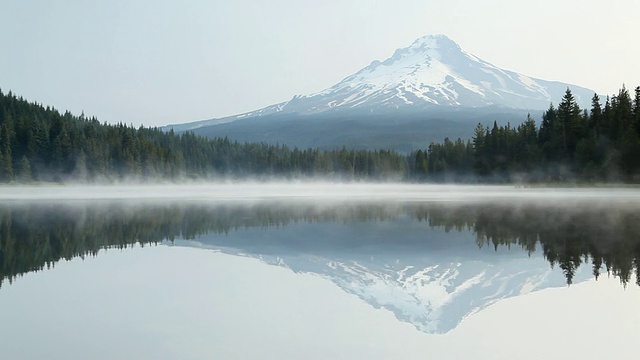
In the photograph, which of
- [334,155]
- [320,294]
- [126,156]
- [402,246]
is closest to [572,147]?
[402,246]

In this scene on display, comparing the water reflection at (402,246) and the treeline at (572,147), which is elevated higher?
the treeline at (572,147)

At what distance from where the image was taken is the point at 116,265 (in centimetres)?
1548

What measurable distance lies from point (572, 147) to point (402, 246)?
65.4 m

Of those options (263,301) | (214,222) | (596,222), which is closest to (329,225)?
(214,222)

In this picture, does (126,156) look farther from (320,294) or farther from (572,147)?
(320,294)

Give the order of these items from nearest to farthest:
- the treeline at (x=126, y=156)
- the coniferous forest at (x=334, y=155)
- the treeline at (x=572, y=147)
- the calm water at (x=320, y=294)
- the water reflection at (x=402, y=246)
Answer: the calm water at (x=320, y=294)
the water reflection at (x=402, y=246)
the treeline at (x=572, y=147)
the coniferous forest at (x=334, y=155)
the treeline at (x=126, y=156)

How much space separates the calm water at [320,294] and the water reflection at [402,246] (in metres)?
0.07

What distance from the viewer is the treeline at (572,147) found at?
67688 millimetres

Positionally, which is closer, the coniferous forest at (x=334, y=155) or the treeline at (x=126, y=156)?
the coniferous forest at (x=334, y=155)

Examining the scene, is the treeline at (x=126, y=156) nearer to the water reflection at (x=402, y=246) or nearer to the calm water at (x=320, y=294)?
the water reflection at (x=402, y=246)

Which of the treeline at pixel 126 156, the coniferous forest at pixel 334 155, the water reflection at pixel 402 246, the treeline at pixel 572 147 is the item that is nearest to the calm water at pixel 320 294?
the water reflection at pixel 402 246

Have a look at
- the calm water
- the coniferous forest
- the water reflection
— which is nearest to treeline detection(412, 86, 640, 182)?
the coniferous forest

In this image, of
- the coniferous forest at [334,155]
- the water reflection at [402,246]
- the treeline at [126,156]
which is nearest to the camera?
the water reflection at [402,246]

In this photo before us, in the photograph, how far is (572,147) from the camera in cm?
7794
